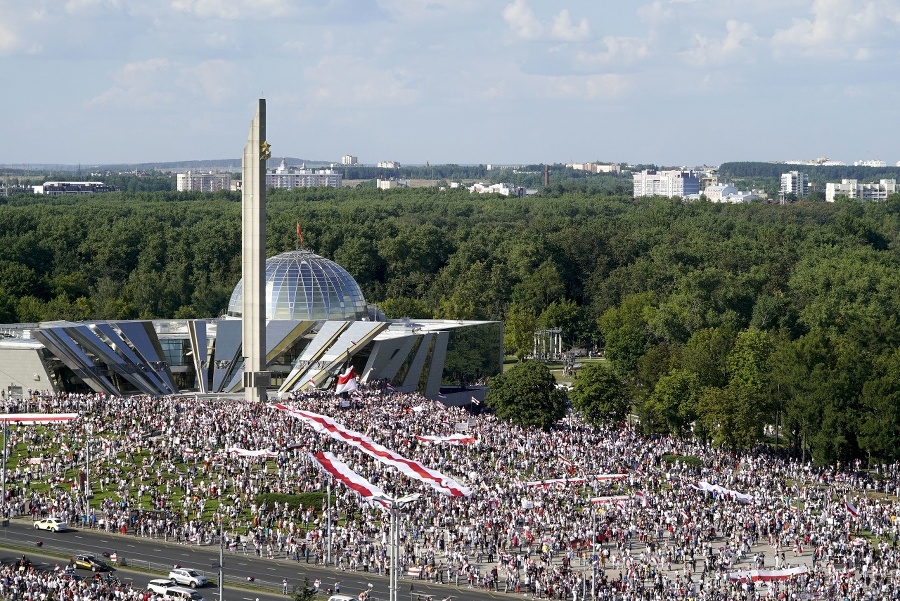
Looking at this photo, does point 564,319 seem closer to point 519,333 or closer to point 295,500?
point 519,333

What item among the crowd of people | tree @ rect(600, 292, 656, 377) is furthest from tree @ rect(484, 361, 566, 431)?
tree @ rect(600, 292, 656, 377)

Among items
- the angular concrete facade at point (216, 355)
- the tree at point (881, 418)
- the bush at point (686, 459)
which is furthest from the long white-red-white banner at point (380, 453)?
the tree at point (881, 418)

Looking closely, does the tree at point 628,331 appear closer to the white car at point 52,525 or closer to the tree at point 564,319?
the tree at point 564,319

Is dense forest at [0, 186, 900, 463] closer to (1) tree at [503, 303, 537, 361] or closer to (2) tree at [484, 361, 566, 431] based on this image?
(1) tree at [503, 303, 537, 361]

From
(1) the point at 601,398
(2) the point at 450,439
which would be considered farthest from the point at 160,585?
(1) the point at 601,398

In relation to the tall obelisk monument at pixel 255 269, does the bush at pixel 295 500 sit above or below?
below

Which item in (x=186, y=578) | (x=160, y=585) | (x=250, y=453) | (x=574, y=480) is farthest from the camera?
(x=250, y=453)
